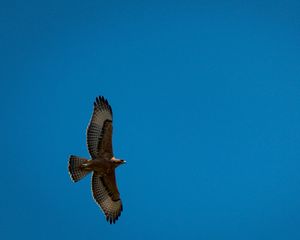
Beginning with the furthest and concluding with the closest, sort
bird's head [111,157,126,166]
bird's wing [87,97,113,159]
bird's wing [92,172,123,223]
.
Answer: bird's wing [92,172,123,223]
bird's head [111,157,126,166]
bird's wing [87,97,113,159]

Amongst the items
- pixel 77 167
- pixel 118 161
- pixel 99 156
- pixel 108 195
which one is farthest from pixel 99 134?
pixel 108 195

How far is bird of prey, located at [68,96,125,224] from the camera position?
58.9ft

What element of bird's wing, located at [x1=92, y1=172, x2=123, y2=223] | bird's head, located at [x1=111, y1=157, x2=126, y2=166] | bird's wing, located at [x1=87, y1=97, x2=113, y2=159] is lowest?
bird's wing, located at [x1=92, y1=172, x2=123, y2=223]

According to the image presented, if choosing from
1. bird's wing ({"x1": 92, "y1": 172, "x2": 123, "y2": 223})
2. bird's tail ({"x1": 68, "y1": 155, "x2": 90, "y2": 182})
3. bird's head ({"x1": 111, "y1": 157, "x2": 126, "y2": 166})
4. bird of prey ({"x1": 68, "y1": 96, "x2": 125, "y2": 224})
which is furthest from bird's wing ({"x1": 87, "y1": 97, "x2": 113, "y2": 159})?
bird's wing ({"x1": 92, "y1": 172, "x2": 123, "y2": 223})

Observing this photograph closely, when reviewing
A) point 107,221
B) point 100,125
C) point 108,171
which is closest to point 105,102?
point 100,125

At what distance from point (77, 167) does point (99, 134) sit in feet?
3.51

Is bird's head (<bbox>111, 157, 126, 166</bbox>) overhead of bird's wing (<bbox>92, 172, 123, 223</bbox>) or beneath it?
overhead

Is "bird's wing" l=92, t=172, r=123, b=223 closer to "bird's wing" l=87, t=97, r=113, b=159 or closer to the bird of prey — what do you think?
the bird of prey

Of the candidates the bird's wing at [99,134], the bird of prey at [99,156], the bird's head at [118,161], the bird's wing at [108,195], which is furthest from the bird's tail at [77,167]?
the bird's head at [118,161]

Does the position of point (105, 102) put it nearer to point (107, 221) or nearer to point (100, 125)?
point (100, 125)

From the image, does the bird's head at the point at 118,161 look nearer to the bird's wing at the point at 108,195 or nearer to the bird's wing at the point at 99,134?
the bird's wing at the point at 99,134

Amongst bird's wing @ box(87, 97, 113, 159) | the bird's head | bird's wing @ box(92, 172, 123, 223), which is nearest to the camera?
bird's wing @ box(87, 97, 113, 159)

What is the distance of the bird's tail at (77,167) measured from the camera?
1792cm

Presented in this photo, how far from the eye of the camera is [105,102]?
18375 millimetres
